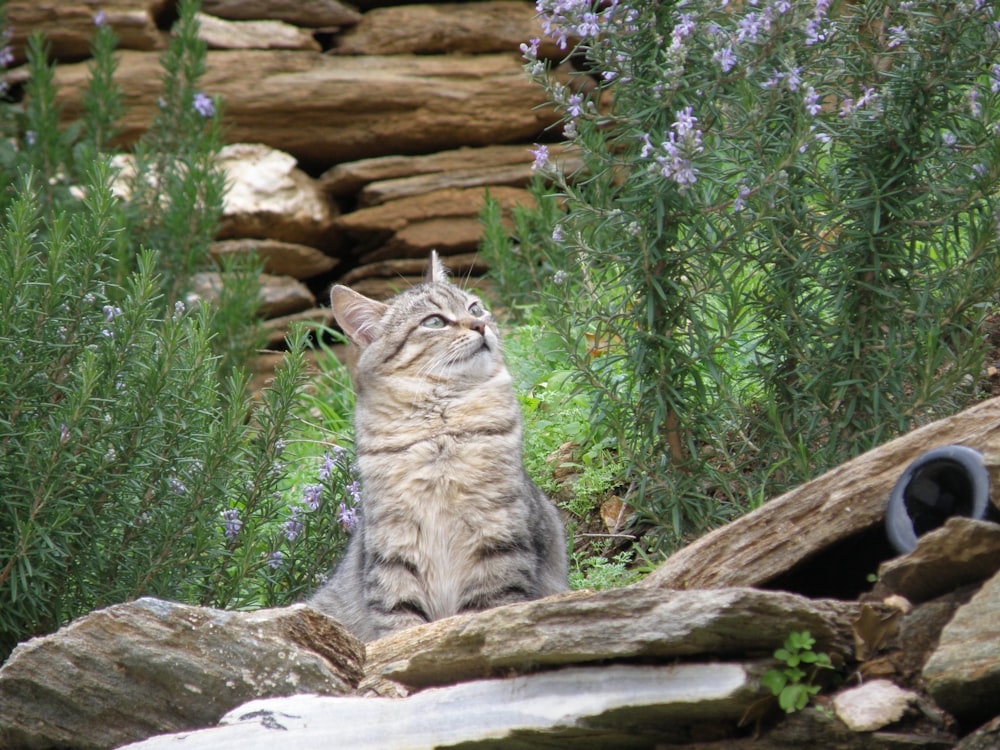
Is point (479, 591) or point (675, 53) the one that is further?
point (479, 591)

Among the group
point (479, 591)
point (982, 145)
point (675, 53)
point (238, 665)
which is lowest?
point (479, 591)

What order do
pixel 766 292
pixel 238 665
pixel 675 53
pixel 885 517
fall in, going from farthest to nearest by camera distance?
pixel 766 292 < pixel 675 53 < pixel 238 665 < pixel 885 517

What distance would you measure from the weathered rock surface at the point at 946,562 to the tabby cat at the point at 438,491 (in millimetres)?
1804

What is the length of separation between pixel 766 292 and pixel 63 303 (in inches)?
106

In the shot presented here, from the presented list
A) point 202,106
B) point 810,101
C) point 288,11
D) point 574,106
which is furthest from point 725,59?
point 288,11

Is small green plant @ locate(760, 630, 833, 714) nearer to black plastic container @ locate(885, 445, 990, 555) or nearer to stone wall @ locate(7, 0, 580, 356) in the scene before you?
black plastic container @ locate(885, 445, 990, 555)

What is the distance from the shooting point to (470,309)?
5.36 m

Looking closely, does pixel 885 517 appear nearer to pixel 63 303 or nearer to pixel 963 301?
pixel 963 301

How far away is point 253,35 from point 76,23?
144cm

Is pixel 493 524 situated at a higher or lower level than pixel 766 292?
lower

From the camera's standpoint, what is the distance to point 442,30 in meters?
9.81

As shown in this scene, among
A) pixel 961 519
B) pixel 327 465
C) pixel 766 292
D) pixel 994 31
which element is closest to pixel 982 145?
pixel 994 31

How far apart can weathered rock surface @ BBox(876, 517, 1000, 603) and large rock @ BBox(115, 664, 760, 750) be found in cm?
47

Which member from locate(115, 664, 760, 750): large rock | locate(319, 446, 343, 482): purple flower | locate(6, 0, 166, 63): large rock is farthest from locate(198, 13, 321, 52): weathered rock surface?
A: locate(115, 664, 760, 750): large rock
